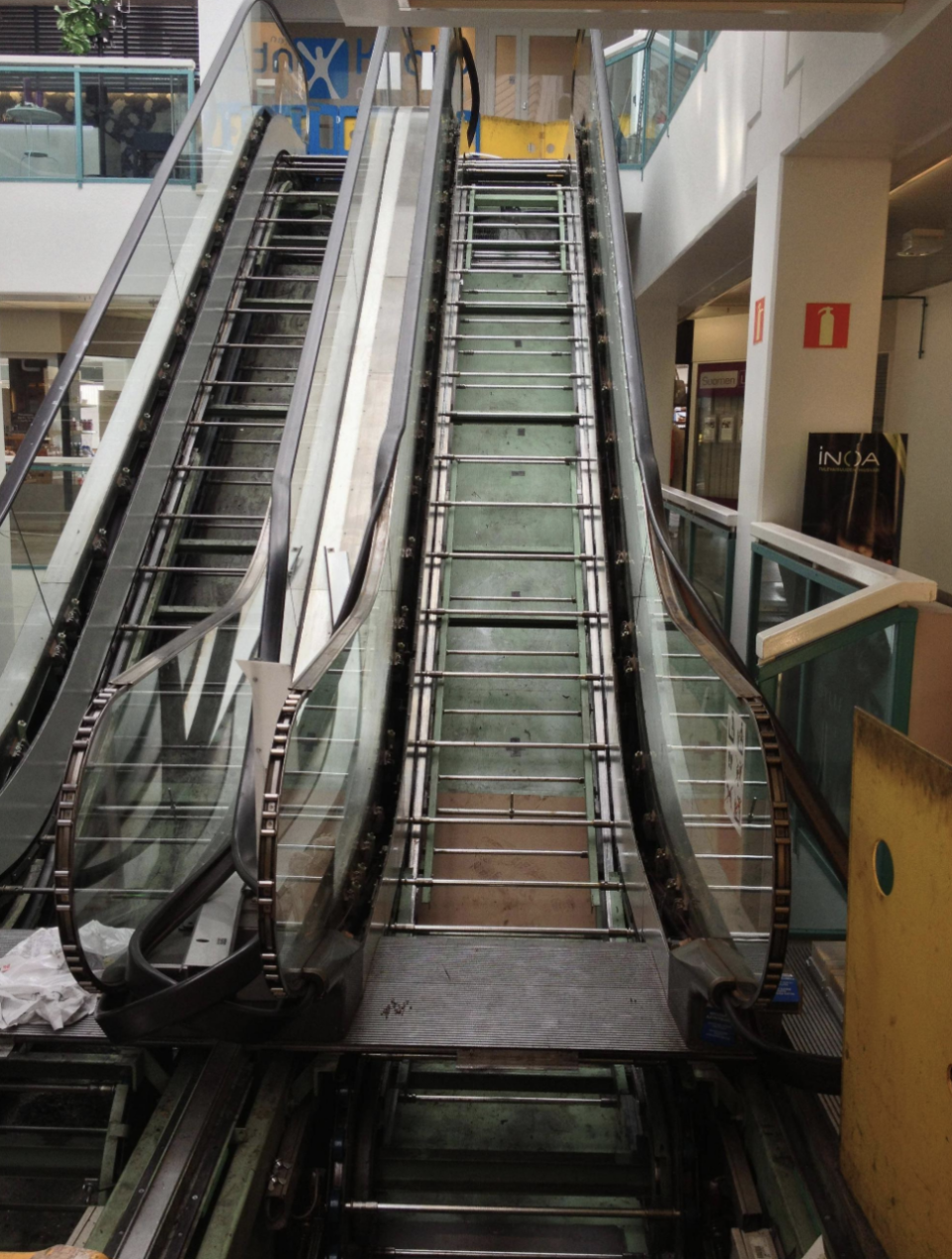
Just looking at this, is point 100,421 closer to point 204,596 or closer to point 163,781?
point 204,596

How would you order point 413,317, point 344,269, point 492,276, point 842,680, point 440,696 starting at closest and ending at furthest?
point 842,680 < point 440,696 < point 413,317 < point 344,269 < point 492,276

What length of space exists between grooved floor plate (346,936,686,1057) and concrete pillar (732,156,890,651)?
11.4 feet

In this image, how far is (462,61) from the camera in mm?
10727

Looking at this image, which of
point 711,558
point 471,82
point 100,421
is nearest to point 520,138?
point 471,82

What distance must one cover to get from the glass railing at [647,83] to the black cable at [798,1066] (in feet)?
25.9

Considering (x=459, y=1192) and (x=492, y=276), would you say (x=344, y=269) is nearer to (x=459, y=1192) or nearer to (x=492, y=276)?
(x=492, y=276)

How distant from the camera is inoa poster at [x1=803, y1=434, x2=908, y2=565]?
5.52 metres

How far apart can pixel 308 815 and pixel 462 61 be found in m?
10.0

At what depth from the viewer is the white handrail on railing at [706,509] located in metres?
6.57

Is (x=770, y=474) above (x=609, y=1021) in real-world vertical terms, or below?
above

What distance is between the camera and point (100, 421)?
5992 mm

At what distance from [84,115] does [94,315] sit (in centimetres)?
482

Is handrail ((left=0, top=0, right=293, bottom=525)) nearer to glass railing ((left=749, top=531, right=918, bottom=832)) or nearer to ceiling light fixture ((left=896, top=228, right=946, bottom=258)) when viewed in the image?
glass railing ((left=749, top=531, right=918, bottom=832))

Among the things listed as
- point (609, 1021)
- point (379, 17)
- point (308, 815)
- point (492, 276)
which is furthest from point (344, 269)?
point (609, 1021)
